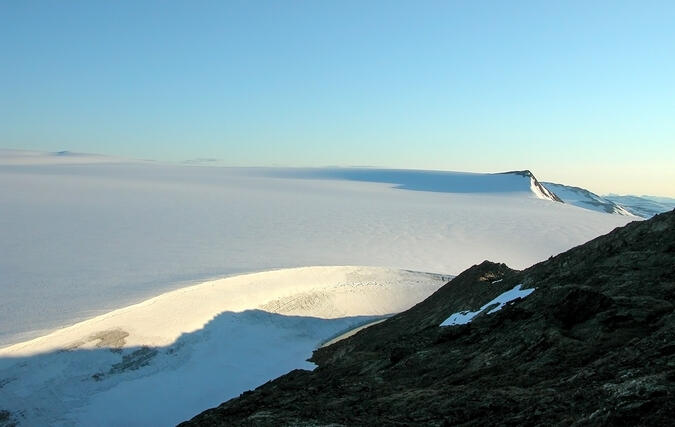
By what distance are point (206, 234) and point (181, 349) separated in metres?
18.4

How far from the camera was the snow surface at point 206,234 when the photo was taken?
77.7ft

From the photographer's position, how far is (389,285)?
32062 mm

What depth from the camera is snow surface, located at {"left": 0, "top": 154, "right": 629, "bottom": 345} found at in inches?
932

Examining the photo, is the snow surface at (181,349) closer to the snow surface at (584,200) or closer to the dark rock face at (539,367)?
the dark rock face at (539,367)

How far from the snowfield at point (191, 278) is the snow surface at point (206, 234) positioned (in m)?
0.15

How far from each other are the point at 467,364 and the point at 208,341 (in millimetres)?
14123

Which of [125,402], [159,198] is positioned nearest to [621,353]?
[125,402]

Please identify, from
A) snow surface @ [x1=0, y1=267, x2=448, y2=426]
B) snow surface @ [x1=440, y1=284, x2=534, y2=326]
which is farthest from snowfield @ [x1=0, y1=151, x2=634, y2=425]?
snow surface @ [x1=440, y1=284, x2=534, y2=326]

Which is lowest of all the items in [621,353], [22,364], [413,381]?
[22,364]

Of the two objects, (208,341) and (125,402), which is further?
(208,341)

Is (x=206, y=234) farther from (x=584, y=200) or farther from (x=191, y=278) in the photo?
(x=584, y=200)

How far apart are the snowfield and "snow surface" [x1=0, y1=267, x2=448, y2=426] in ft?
0.19

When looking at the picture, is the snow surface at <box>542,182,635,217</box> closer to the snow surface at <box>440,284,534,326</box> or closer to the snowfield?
the snowfield

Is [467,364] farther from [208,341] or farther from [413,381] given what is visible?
[208,341]
